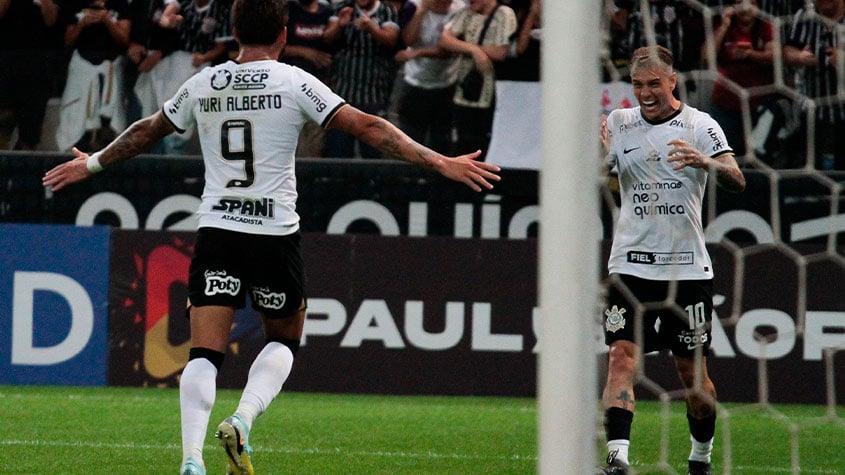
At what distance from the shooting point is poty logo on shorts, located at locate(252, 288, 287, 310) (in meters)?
4.91

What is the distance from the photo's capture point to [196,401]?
183 inches

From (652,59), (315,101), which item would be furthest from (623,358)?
(315,101)

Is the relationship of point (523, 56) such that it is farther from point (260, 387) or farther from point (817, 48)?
point (260, 387)

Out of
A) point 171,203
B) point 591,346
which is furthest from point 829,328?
point 591,346

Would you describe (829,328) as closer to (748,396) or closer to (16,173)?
(748,396)

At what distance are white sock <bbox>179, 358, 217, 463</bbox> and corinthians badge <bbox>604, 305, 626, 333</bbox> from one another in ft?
5.56

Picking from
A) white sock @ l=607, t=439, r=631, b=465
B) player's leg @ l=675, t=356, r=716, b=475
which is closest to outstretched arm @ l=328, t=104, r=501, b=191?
white sock @ l=607, t=439, r=631, b=465

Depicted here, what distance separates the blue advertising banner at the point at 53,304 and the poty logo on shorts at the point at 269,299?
461 cm

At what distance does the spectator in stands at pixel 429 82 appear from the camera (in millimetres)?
9242

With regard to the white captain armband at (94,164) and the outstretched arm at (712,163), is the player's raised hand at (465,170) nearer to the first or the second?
the outstretched arm at (712,163)

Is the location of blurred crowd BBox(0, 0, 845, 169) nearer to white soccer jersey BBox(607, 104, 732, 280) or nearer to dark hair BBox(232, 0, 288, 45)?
white soccer jersey BBox(607, 104, 732, 280)

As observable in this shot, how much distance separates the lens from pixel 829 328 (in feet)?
29.8

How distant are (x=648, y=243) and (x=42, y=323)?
521 centimetres

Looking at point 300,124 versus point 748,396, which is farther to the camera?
point 748,396
